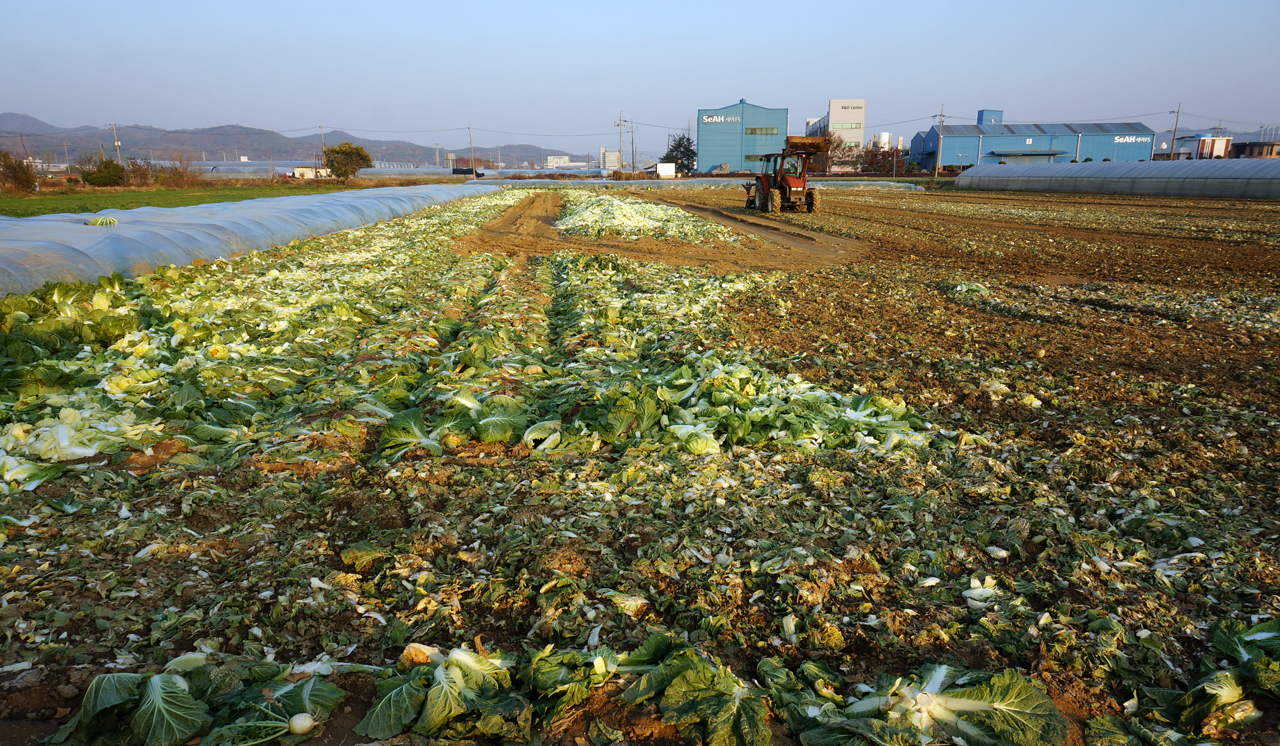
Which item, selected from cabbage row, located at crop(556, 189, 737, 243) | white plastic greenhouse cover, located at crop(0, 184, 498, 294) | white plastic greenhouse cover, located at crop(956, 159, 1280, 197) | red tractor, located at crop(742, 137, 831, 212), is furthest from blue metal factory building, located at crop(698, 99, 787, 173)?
white plastic greenhouse cover, located at crop(0, 184, 498, 294)

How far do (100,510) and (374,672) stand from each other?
2.72m

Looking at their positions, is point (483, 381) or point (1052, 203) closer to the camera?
point (483, 381)

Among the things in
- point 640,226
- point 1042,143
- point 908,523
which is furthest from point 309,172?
point 908,523

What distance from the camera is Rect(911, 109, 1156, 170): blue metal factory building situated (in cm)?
7550

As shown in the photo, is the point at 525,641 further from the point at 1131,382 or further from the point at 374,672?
A: the point at 1131,382

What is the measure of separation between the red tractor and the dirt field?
19.4 metres

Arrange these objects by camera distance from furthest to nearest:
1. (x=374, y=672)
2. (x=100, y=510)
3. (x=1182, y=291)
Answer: (x=1182, y=291)
(x=100, y=510)
(x=374, y=672)

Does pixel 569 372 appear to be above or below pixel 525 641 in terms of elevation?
above

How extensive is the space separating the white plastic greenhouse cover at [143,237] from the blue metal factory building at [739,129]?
76567 mm

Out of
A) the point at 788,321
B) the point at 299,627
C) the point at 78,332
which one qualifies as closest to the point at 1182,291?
the point at 788,321

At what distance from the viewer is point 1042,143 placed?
255ft

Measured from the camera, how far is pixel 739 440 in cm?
544

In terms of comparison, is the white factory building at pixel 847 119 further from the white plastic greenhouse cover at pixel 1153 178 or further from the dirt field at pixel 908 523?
the dirt field at pixel 908 523

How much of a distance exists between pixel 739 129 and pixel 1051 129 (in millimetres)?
38596
